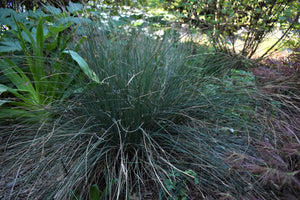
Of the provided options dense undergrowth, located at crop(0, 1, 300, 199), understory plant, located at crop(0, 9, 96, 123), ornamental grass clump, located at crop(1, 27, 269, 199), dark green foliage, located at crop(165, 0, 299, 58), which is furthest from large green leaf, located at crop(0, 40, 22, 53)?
dark green foliage, located at crop(165, 0, 299, 58)

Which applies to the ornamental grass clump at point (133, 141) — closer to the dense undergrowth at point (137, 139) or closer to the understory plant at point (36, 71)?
the dense undergrowth at point (137, 139)

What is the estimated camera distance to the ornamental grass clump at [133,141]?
4.71 ft

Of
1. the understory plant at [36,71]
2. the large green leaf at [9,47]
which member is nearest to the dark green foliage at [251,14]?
the understory plant at [36,71]

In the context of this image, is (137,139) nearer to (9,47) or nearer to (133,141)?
(133,141)

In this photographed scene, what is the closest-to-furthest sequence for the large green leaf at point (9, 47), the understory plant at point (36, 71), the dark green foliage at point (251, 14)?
the understory plant at point (36, 71) < the large green leaf at point (9, 47) < the dark green foliage at point (251, 14)

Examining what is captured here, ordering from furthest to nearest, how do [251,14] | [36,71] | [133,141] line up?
[251,14] → [36,71] → [133,141]

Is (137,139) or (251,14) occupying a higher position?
(251,14)

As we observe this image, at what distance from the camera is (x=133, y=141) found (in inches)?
64.9

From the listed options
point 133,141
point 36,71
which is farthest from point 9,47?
point 133,141

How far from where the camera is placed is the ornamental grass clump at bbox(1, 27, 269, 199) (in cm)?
144

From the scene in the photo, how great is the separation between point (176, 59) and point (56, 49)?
1.39 m

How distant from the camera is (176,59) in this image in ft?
6.90

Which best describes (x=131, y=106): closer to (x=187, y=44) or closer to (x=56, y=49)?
(x=187, y=44)

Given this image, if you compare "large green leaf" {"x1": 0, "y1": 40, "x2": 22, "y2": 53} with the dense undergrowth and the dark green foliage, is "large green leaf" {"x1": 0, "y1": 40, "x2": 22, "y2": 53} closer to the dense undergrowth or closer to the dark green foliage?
the dense undergrowth
